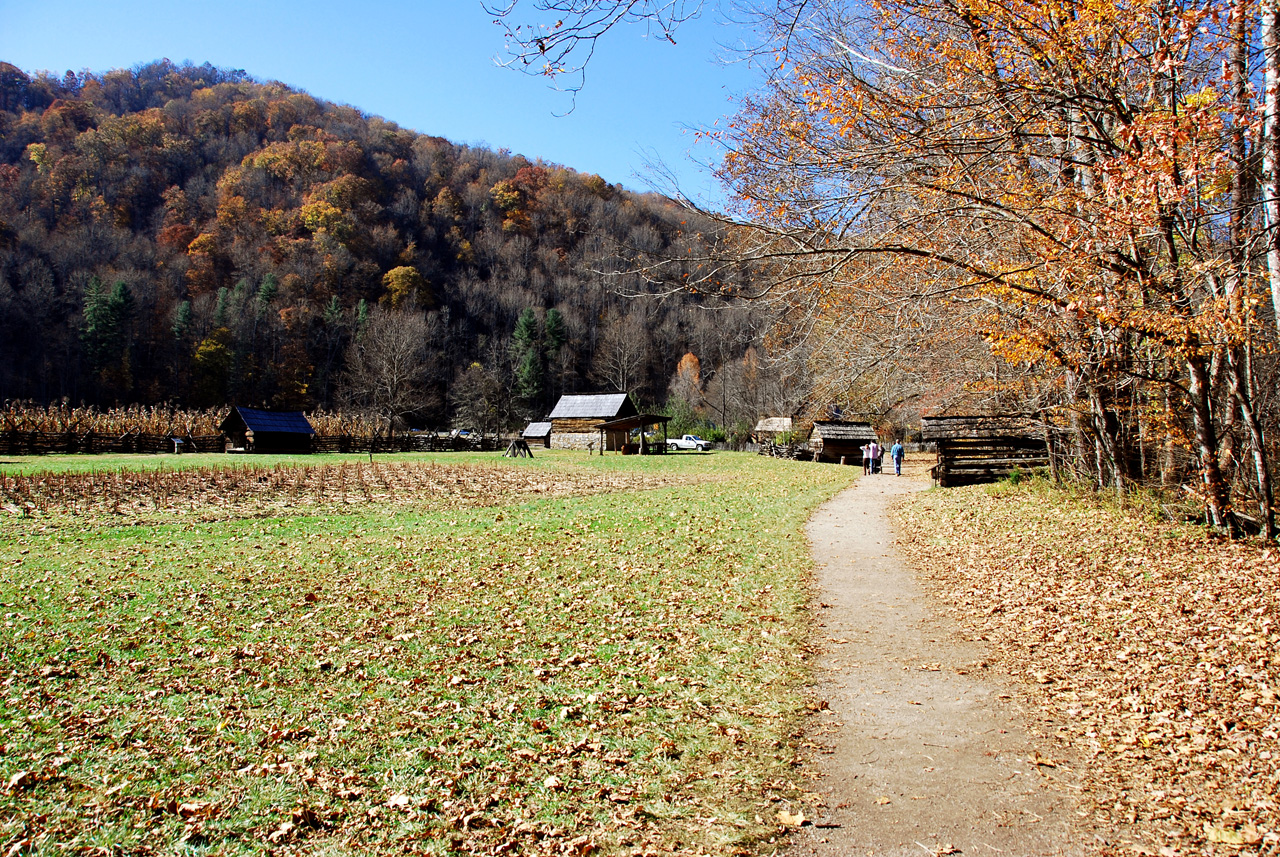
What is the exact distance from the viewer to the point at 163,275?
8225 centimetres

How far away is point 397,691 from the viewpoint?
5602 millimetres

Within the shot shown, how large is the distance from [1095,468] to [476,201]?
334 ft

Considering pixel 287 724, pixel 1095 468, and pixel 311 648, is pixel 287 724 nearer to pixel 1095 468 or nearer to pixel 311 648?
pixel 311 648

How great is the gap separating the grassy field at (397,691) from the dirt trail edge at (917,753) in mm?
293

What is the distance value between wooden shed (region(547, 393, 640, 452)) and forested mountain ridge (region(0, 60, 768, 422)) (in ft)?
36.0

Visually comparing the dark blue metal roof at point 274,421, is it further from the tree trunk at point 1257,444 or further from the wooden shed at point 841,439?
the tree trunk at point 1257,444

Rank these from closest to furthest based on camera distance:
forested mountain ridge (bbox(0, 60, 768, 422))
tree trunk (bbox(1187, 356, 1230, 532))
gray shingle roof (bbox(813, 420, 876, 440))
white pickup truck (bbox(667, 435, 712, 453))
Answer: tree trunk (bbox(1187, 356, 1230, 532))
gray shingle roof (bbox(813, 420, 876, 440))
white pickup truck (bbox(667, 435, 712, 453))
forested mountain ridge (bbox(0, 60, 768, 422))

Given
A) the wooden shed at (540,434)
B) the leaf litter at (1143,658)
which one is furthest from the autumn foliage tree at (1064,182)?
the wooden shed at (540,434)

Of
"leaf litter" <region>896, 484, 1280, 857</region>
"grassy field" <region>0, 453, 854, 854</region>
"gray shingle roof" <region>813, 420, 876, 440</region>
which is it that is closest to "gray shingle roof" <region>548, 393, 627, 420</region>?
"gray shingle roof" <region>813, 420, 876, 440</region>

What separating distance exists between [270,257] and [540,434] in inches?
1985

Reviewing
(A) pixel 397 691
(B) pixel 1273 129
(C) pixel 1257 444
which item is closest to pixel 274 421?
(A) pixel 397 691

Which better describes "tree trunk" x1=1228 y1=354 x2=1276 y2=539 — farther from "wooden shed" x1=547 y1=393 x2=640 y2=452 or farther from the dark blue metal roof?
"wooden shed" x1=547 y1=393 x2=640 y2=452

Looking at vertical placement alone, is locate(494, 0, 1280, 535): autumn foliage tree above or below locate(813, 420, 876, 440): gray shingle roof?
above

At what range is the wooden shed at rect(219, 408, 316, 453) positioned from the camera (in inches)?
1682
